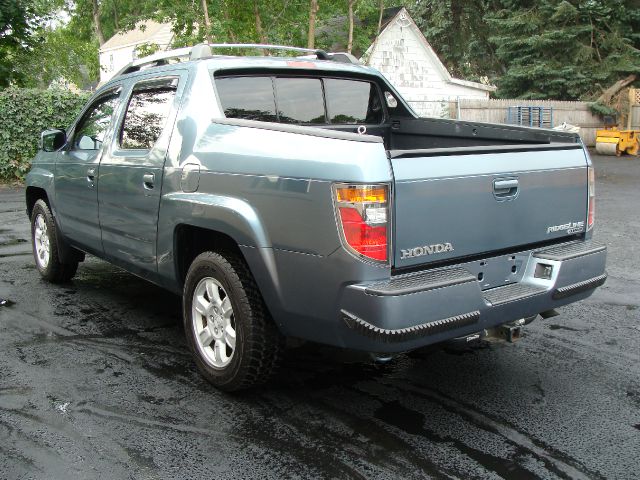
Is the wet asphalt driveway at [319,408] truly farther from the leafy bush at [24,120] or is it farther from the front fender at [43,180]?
the leafy bush at [24,120]

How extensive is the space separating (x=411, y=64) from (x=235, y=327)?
103 feet

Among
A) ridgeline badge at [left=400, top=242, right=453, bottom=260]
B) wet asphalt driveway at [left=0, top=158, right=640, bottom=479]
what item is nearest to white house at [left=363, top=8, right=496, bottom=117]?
wet asphalt driveway at [left=0, top=158, right=640, bottom=479]

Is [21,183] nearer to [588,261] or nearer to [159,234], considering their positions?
[159,234]

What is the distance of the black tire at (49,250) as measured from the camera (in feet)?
20.4

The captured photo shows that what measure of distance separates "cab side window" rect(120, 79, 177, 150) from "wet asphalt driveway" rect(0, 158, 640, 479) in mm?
1473

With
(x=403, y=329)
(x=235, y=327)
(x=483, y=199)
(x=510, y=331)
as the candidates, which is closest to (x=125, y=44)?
(x=235, y=327)

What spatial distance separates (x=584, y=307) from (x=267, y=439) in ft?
11.4

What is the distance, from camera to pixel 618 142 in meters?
22.7

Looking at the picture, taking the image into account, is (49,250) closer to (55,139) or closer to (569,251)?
(55,139)

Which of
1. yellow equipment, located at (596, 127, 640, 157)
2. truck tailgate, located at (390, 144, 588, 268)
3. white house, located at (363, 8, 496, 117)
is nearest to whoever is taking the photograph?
truck tailgate, located at (390, 144, 588, 268)

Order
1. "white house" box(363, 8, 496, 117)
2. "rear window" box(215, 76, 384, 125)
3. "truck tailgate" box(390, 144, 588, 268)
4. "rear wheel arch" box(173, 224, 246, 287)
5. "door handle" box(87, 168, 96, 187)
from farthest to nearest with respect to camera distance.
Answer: "white house" box(363, 8, 496, 117), "door handle" box(87, 168, 96, 187), "rear window" box(215, 76, 384, 125), "rear wheel arch" box(173, 224, 246, 287), "truck tailgate" box(390, 144, 588, 268)

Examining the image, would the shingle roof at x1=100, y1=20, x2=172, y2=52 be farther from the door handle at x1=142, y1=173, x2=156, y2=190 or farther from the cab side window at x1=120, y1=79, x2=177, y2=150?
the door handle at x1=142, y1=173, x2=156, y2=190

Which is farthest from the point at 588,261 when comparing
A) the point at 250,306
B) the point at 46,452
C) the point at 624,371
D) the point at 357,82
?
the point at 46,452

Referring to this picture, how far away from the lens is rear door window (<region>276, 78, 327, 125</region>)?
15.6 ft
